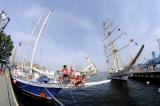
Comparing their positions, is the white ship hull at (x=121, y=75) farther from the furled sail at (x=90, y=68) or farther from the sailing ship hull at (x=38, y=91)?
the sailing ship hull at (x=38, y=91)

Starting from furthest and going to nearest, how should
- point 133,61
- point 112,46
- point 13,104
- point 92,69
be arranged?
point 112,46 → point 133,61 → point 92,69 → point 13,104

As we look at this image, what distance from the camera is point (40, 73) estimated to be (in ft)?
105

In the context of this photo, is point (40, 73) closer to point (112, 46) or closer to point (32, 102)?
point (32, 102)

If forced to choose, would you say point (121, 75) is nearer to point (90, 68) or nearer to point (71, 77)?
point (90, 68)

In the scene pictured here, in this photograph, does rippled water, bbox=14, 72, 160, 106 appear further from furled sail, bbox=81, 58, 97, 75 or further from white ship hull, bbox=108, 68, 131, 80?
white ship hull, bbox=108, 68, 131, 80

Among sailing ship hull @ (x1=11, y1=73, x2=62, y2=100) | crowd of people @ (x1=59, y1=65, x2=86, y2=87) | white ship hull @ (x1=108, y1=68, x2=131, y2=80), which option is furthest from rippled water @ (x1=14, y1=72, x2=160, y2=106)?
white ship hull @ (x1=108, y1=68, x2=131, y2=80)

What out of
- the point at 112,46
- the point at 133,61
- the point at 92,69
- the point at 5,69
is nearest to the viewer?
the point at 92,69

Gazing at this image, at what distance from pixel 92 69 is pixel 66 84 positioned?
24.1ft

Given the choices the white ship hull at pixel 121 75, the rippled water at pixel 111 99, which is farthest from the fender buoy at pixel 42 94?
the white ship hull at pixel 121 75

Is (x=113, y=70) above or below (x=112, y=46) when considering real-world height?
below

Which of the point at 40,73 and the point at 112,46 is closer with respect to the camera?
the point at 40,73

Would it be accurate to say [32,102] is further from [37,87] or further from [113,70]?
[113,70]

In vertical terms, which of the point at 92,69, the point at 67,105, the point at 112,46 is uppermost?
the point at 112,46

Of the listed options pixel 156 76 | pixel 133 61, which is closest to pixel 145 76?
pixel 133 61
